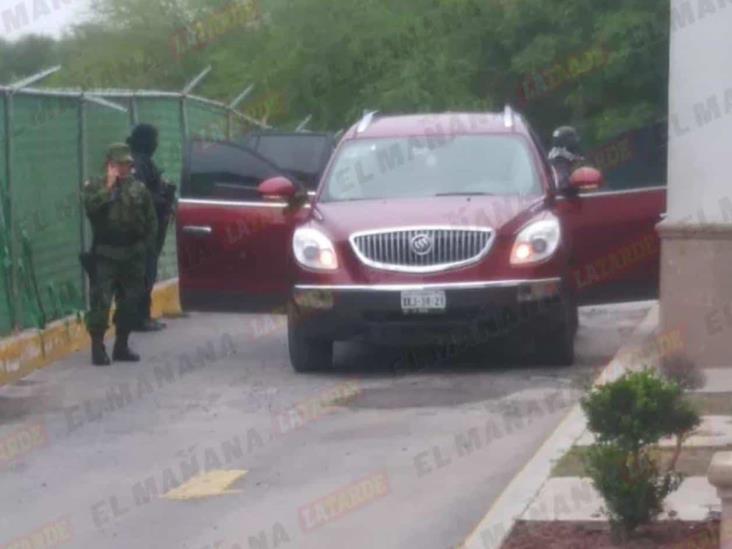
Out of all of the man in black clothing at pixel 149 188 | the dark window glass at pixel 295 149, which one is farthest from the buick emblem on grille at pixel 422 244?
the dark window glass at pixel 295 149

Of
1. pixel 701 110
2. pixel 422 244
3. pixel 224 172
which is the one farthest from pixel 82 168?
pixel 701 110

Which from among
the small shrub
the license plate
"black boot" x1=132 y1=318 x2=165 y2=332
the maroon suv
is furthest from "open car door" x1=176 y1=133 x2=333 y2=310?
the small shrub

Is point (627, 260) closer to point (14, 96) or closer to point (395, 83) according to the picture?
point (14, 96)

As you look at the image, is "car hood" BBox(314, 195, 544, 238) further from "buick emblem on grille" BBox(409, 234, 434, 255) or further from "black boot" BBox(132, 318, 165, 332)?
"black boot" BBox(132, 318, 165, 332)

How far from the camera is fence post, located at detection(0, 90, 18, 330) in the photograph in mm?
15008

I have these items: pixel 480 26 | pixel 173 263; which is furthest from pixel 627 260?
pixel 480 26

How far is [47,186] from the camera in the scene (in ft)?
53.7

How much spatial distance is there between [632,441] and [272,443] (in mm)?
3842

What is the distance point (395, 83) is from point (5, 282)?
1016 inches

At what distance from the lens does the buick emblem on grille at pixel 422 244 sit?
43.8ft

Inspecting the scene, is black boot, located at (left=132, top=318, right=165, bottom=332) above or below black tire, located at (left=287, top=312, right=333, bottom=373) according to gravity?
below

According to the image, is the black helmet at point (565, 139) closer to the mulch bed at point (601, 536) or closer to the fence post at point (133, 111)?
the fence post at point (133, 111)

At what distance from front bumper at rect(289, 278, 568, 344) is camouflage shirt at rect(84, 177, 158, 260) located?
5.46ft

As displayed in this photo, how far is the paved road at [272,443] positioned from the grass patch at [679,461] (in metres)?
0.37
